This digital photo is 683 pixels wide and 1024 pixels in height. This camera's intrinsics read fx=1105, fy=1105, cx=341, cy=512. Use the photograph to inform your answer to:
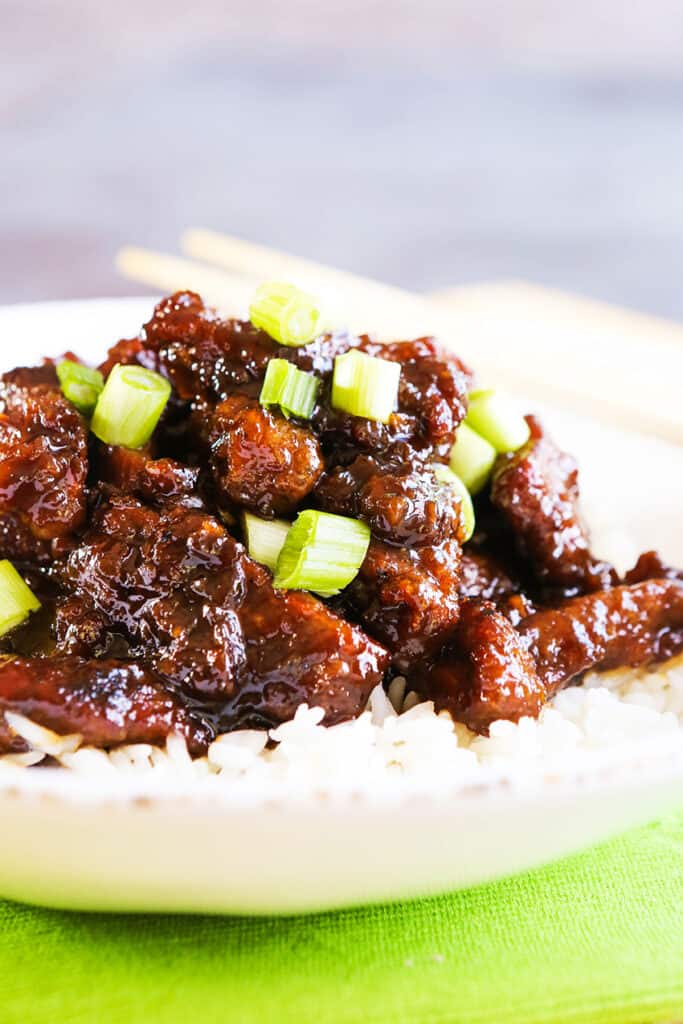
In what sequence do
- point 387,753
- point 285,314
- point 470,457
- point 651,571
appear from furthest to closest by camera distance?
1. point 651,571
2. point 470,457
3. point 285,314
4. point 387,753

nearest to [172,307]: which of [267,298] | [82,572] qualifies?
[267,298]

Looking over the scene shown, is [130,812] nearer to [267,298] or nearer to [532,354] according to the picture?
[267,298]

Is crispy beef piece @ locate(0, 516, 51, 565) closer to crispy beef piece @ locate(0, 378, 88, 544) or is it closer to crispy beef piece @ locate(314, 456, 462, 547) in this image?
crispy beef piece @ locate(0, 378, 88, 544)

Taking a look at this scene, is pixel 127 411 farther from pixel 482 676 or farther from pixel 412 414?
pixel 482 676

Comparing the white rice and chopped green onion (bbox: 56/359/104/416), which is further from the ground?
chopped green onion (bbox: 56/359/104/416)

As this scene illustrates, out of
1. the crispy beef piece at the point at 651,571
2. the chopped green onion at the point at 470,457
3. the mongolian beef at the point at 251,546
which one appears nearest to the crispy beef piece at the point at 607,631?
the mongolian beef at the point at 251,546

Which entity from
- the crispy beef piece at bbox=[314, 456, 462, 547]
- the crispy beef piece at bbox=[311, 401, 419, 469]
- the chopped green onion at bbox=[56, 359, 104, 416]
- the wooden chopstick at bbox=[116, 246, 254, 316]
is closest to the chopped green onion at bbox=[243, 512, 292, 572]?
the crispy beef piece at bbox=[314, 456, 462, 547]

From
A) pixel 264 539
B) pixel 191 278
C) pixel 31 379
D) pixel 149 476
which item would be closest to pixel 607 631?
pixel 264 539
